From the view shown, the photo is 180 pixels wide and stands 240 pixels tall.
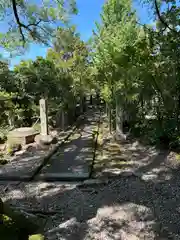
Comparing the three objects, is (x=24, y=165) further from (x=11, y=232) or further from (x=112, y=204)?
(x=11, y=232)

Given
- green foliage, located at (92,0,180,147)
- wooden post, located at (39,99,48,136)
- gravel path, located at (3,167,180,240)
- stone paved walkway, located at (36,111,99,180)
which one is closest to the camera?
gravel path, located at (3,167,180,240)

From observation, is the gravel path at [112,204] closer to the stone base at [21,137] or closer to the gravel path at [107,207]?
→ the gravel path at [107,207]

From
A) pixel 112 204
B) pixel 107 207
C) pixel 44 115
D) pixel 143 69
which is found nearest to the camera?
pixel 107 207

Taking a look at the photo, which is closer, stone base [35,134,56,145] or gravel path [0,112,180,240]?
gravel path [0,112,180,240]

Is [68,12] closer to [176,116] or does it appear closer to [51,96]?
[176,116]

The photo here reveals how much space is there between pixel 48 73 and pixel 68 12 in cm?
516

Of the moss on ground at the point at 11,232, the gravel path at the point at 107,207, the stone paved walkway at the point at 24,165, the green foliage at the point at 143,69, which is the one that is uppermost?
the green foliage at the point at 143,69

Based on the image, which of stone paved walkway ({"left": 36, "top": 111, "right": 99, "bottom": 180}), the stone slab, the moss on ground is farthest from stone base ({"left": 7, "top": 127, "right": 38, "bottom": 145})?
the moss on ground

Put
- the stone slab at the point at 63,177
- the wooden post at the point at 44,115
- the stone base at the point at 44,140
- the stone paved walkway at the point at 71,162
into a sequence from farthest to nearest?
the wooden post at the point at 44,115 < the stone base at the point at 44,140 < the stone paved walkway at the point at 71,162 < the stone slab at the point at 63,177

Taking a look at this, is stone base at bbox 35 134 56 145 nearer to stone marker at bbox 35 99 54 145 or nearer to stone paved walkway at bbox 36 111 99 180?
stone marker at bbox 35 99 54 145

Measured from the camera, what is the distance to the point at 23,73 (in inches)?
434

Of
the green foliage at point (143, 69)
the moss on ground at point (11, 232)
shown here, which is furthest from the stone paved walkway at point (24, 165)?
the green foliage at point (143, 69)

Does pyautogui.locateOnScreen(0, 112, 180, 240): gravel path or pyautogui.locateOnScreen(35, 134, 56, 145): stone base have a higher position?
pyautogui.locateOnScreen(35, 134, 56, 145): stone base

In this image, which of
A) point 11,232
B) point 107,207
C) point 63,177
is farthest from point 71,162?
point 11,232
